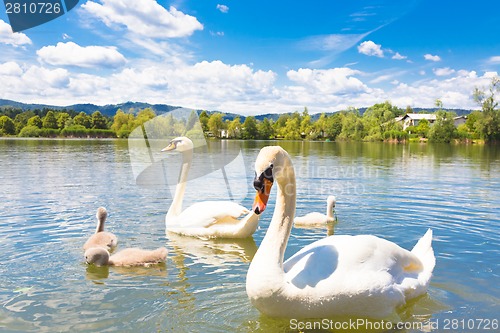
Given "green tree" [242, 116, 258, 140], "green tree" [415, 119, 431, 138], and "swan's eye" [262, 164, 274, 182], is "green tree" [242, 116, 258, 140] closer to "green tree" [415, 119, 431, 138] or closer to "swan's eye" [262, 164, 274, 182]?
"green tree" [415, 119, 431, 138]

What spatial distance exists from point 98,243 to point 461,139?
95.2 m

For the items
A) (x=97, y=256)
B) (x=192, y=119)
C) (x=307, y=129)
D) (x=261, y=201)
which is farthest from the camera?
(x=307, y=129)

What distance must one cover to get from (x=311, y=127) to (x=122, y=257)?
448 ft

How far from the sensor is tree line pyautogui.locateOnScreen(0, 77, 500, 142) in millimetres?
89562

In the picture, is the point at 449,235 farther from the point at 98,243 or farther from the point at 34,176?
the point at 34,176

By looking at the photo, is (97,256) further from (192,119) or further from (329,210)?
(192,119)

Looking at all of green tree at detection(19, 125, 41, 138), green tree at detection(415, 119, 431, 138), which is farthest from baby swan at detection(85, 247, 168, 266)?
green tree at detection(19, 125, 41, 138)

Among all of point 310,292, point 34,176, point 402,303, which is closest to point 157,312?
point 310,292

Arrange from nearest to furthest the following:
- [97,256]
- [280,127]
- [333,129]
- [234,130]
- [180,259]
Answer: [97,256] → [180,259] → [234,130] → [333,129] → [280,127]

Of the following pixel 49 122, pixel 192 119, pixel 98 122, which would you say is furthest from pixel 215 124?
pixel 192 119

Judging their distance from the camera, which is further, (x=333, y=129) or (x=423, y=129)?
(x=333, y=129)

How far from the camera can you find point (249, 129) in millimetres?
138000

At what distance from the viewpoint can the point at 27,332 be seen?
5027mm

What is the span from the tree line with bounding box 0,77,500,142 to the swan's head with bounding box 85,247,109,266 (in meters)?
74.6
